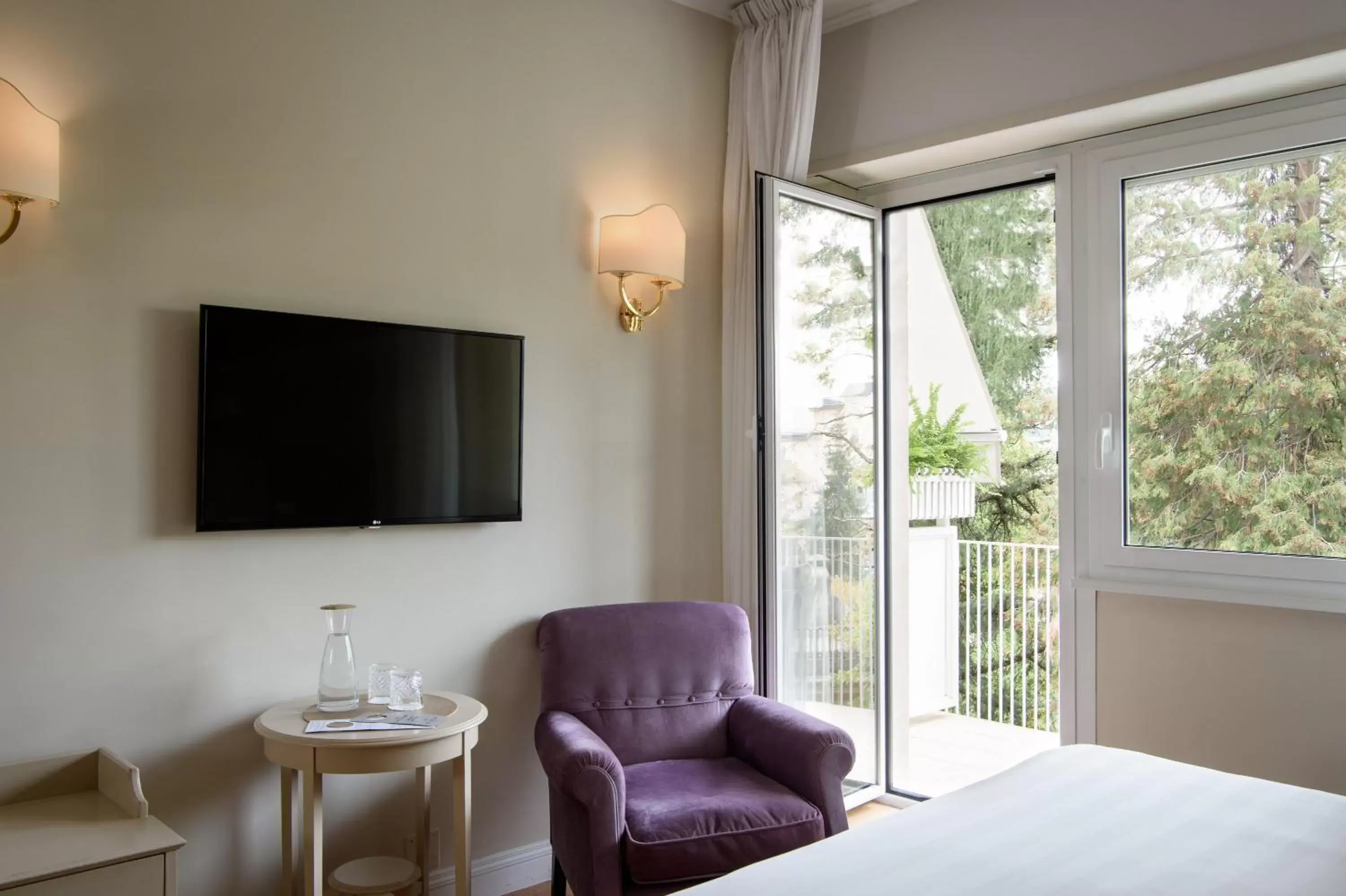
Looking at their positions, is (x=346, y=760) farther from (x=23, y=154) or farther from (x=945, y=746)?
(x=945, y=746)

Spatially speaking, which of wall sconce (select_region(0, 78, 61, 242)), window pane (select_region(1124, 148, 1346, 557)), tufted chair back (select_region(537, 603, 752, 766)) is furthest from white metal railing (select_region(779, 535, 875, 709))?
wall sconce (select_region(0, 78, 61, 242))

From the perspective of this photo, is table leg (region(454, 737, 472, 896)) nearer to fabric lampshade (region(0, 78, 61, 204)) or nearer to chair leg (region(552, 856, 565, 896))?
chair leg (region(552, 856, 565, 896))

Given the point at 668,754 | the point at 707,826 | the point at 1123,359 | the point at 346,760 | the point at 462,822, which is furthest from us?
the point at 1123,359

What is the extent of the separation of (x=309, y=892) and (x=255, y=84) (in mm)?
2014

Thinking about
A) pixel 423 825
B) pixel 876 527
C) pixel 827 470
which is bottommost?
pixel 423 825

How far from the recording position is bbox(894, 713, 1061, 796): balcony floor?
4391 mm

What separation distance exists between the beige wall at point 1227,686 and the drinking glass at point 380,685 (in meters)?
2.19

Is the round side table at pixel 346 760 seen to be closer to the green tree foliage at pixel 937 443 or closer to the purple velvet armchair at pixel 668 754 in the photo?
the purple velvet armchair at pixel 668 754

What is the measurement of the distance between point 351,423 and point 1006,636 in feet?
14.4

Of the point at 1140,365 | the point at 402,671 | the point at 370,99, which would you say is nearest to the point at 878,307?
the point at 1140,365

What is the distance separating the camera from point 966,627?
5574 millimetres

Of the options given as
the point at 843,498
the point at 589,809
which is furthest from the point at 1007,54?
the point at 589,809

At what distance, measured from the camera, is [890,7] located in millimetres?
3531

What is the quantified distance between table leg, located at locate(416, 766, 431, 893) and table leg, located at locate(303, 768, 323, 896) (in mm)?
295
